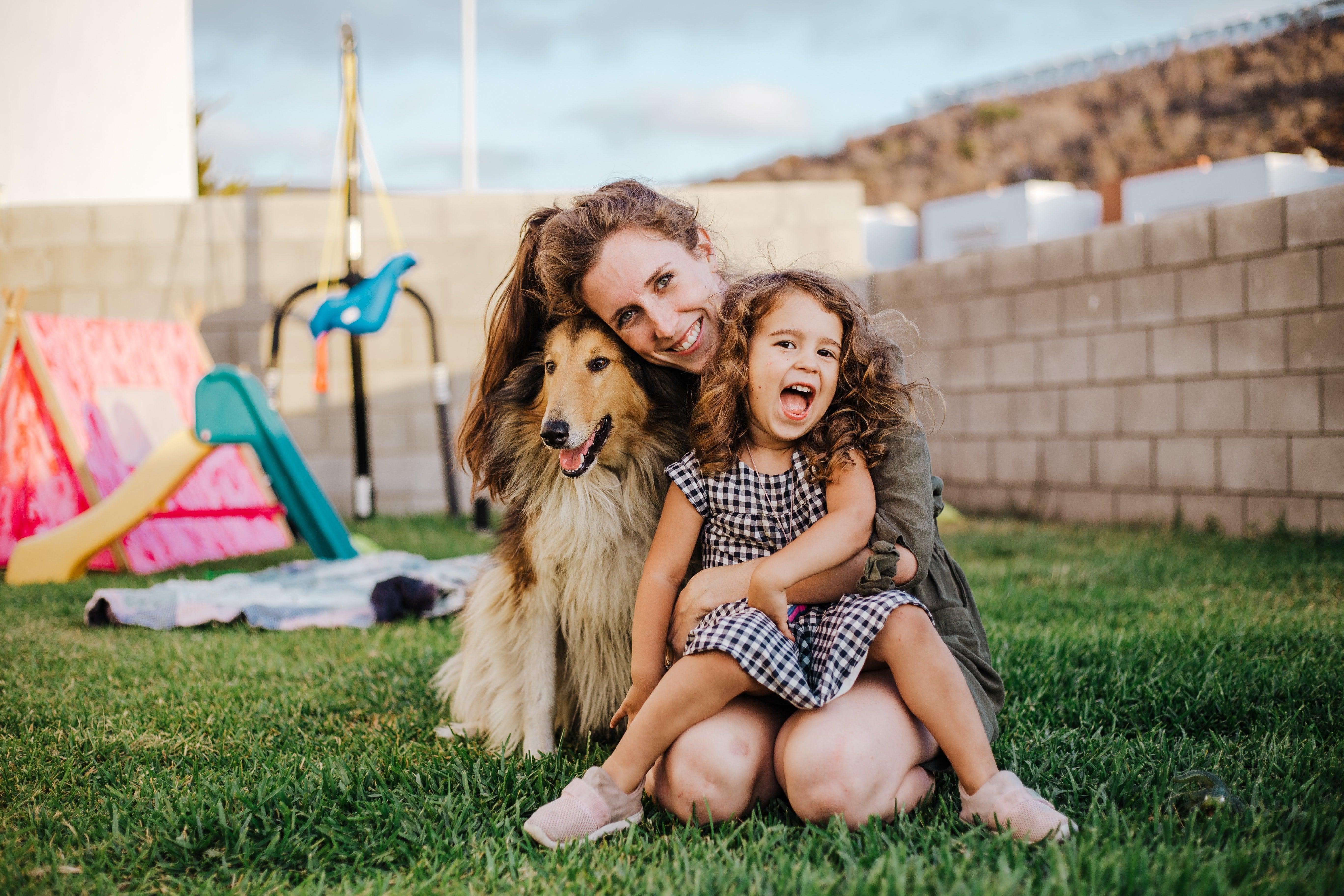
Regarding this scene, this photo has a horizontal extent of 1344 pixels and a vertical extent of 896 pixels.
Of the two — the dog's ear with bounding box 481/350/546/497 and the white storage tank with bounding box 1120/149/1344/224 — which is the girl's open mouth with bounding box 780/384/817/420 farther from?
the white storage tank with bounding box 1120/149/1344/224

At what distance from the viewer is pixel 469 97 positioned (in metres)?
13.6

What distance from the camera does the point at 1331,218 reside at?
15.6 ft

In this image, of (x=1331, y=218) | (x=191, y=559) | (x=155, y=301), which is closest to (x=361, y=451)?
(x=191, y=559)

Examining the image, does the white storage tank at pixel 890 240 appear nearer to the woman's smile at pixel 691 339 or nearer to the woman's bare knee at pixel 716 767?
the woman's smile at pixel 691 339

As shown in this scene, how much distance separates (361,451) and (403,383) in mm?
1422

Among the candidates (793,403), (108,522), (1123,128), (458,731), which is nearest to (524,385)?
(793,403)

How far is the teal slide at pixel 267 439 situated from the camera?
16.7ft

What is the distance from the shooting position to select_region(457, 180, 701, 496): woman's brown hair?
7.72 ft

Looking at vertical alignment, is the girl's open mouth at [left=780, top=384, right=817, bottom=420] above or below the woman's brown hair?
below

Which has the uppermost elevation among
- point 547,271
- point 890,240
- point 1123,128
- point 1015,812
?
point 1123,128

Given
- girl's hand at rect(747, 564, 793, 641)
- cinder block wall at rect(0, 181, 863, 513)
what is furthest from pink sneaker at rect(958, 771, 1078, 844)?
cinder block wall at rect(0, 181, 863, 513)

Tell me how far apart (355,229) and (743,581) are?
5621 mm

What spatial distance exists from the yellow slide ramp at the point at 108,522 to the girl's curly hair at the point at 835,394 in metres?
3.96

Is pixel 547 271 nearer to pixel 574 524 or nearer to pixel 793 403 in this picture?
pixel 574 524
